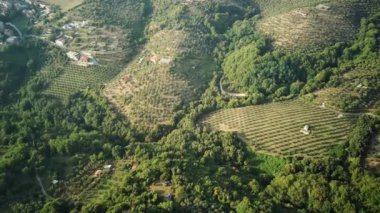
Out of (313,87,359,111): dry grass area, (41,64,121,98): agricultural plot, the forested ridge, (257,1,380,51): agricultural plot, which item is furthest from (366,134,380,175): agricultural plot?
(41,64,121,98): agricultural plot

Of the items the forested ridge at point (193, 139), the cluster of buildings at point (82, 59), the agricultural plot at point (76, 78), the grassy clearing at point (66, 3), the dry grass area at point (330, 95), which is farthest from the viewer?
the grassy clearing at point (66, 3)


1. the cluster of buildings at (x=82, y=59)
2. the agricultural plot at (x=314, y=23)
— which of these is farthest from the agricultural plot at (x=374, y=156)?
the cluster of buildings at (x=82, y=59)

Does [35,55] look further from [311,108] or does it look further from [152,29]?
[311,108]

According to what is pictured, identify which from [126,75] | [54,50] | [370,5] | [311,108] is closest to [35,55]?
[54,50]

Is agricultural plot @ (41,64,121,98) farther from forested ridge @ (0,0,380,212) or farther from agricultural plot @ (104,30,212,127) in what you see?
agricultural plot @ (104,30,212,127)

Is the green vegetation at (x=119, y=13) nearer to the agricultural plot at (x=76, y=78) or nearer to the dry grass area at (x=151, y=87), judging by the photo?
the dry grass area at (x=151, y=87)

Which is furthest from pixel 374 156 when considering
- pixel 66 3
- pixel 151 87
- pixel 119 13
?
pixel 66 3

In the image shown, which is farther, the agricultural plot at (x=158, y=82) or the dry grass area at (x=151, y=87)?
the agricultural plot at (x=158, y=82)
